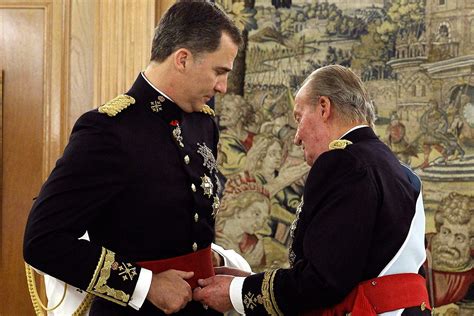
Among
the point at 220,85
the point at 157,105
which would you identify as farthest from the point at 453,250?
the point at 157,105

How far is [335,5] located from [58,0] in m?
1.61

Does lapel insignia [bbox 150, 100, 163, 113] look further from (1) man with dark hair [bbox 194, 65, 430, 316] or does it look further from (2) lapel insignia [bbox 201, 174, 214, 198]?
(1) man with dark hair [bbox 194, 65, 430, 316]

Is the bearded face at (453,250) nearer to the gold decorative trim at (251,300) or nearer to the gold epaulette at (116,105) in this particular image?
the gold decorative trim at (251,300)

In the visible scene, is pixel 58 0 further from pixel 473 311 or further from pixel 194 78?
pixel 473 311

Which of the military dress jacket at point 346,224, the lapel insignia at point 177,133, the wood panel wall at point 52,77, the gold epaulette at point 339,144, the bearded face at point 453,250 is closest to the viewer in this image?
A: the military dress jacket at point 346,224

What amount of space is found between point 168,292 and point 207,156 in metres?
0.59

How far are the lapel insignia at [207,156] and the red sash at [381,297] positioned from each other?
0.67 metres

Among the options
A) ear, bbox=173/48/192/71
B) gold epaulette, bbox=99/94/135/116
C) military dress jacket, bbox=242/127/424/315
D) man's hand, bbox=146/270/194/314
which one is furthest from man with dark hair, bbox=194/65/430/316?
gold epaulette, bbox=99/94/135/116

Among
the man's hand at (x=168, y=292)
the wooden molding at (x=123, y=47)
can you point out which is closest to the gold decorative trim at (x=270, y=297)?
the man's hand at (x=168, y=292)

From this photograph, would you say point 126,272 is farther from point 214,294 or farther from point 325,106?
point 325,106

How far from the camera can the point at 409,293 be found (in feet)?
8.58

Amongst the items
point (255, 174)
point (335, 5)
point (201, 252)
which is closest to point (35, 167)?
point (255, 174)

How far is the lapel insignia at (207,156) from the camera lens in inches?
116

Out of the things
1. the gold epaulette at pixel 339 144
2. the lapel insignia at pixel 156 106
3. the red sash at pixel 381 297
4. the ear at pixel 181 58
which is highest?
the ear at pixel 181 58
